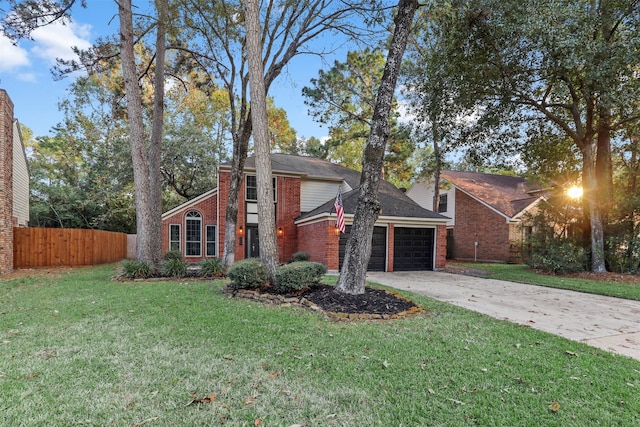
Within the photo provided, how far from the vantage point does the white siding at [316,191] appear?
647 inches

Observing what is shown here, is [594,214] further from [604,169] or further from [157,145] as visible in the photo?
[157,145]

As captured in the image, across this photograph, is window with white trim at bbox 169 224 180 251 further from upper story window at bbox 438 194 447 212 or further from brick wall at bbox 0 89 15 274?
upper story window at bbox 438 194 447 212

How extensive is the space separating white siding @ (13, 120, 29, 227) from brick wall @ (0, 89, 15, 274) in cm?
231

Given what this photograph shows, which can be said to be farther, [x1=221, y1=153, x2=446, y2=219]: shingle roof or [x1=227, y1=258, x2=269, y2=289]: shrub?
[x1=221, y1=153, x2=446, y2=219]: shingle roof

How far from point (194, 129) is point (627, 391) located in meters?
20.8

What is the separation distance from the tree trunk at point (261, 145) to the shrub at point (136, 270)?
447cm

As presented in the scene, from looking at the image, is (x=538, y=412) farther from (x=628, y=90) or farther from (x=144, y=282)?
(x=628, y=90)

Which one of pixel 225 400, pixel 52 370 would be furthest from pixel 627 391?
pixel 52 370

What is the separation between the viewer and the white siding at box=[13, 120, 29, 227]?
12617 millimetres

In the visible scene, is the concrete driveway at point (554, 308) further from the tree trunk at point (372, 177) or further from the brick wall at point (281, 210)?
the brick wall at point (281, 210)

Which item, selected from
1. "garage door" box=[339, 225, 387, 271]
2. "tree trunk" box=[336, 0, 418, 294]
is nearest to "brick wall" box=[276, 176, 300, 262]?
"garage door" box=[339, 225, 387, 271]

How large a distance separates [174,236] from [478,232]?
55.5 feet

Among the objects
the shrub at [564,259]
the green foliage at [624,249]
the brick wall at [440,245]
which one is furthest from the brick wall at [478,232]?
the brick wall at [440,245]

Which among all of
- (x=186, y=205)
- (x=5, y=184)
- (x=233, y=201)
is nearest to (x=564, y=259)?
(x=233, y=201)
